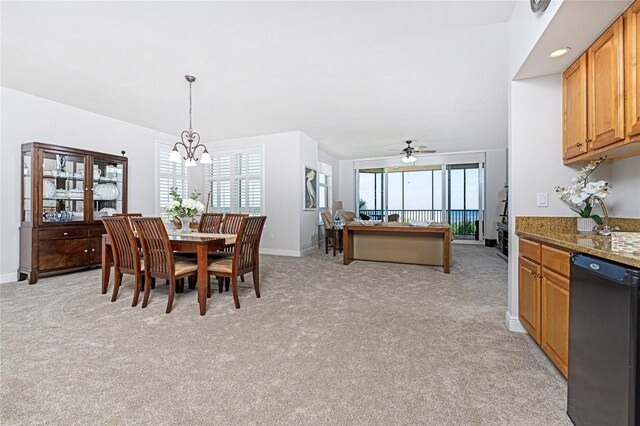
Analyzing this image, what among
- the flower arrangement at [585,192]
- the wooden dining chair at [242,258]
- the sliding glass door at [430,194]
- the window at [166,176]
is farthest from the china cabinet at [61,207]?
the sliding glass door at [430,194]

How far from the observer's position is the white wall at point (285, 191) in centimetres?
622

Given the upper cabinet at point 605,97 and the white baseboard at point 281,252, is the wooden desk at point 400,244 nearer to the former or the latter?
the white baseboard at point 281,252

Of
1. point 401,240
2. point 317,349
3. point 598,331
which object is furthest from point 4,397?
point 401,240

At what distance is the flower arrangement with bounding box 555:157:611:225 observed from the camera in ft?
6.68

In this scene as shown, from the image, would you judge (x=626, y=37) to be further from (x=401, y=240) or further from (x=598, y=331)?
(x=401, y=240)

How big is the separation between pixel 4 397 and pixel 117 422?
2.49ft

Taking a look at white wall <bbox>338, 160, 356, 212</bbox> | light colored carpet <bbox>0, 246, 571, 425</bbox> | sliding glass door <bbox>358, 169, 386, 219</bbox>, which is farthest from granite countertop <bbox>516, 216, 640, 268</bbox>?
white wall <bbox>338, 160, 356, 212</bbox>

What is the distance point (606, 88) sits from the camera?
5.90ft

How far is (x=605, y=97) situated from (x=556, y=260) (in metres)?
1.11

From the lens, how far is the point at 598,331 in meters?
1.18

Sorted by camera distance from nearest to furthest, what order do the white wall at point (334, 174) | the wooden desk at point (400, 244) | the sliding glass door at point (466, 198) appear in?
the wooden desk at point (400, 244) < the sliding glass door at point (466, 198) < the white wall at point (334, 174)

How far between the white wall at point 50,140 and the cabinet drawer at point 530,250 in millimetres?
6182

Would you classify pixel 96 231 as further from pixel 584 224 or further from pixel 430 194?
pixel 430 194

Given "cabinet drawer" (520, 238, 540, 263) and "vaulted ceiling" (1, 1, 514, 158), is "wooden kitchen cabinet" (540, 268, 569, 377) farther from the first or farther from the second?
"vaulted ceiling" (1, 1, 514, 158)
